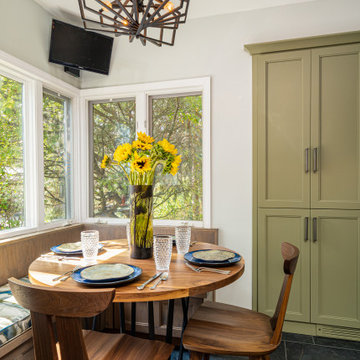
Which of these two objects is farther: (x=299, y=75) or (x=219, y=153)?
(x=219, y=153)

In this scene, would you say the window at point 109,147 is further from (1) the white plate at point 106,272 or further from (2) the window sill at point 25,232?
(1) the white plate at point 106,272

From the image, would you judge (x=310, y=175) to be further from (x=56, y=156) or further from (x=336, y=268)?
(x=56, y=156)

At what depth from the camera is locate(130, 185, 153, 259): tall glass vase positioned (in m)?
1.57

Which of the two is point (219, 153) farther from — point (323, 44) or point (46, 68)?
point (46, 68)

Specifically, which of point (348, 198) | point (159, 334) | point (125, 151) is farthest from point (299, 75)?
point (159, 334)

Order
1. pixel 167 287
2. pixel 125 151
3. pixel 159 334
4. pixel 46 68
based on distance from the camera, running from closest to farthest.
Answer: pixel 167 287
pixel 125 151
pixel 159 334
pixel 46 68

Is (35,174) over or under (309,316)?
over

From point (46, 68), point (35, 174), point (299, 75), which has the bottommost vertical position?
point (35, 174)

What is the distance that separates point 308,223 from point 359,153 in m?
0.64

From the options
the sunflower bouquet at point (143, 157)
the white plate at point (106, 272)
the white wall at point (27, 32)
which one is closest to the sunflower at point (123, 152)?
the sunflower bouquet at point (143, 157)

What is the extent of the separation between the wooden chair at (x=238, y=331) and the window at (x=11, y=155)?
165cm

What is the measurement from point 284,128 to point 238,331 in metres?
1.58

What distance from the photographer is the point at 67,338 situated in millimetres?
876

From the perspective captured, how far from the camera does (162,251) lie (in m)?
1.38
